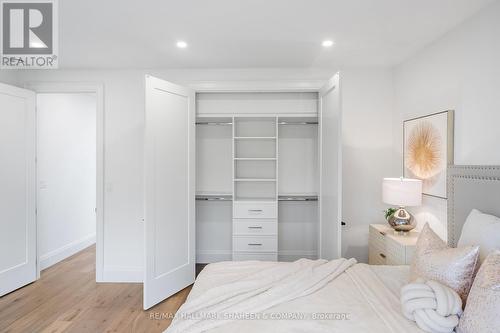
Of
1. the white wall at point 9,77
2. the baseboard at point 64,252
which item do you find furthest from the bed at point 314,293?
the white wall at point 9,77

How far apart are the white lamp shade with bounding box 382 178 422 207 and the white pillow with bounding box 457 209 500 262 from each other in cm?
72

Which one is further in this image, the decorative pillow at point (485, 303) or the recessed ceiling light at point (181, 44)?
the recessed ceiling light at point (181, 44)

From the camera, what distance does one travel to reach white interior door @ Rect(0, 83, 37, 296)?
298 centimetres

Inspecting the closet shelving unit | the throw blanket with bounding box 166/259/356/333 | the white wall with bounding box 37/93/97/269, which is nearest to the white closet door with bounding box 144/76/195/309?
the closet shelving unit

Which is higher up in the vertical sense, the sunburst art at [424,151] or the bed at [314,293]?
the sunburst art at [424,151]

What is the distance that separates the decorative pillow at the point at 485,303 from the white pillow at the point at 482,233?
1.04 ft

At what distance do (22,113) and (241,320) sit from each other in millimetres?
3362

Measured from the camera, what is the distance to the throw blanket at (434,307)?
51.0 inches

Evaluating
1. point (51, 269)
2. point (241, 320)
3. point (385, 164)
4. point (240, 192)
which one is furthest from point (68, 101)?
point (385, 164)

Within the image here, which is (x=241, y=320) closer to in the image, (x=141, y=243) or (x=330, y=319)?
(x=330, y=319)

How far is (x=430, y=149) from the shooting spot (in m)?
2.64

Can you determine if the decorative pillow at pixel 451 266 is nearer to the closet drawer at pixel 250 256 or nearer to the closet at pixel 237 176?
the closet at pixel 237 176

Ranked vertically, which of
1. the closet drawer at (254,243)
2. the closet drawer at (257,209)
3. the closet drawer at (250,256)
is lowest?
the closet drawer at (250,256)

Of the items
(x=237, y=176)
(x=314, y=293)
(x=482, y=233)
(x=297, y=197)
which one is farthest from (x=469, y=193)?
(x=237, y=176)
